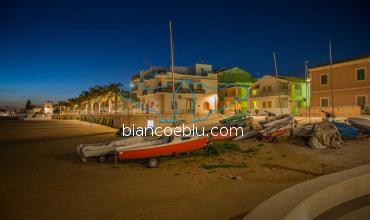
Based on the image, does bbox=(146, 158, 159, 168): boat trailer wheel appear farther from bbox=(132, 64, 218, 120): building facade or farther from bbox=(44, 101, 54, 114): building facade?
bbox=(44, 101, 54, 114): building facade

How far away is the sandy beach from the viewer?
20.6ft

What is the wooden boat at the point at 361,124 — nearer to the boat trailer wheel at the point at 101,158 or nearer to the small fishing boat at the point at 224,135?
the small fishing boat at the point at 224,135

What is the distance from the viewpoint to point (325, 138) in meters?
13.9

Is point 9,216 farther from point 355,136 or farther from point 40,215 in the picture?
point 355,136

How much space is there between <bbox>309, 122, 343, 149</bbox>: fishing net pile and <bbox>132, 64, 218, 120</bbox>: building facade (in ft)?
81.3

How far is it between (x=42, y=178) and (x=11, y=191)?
5.18 feet

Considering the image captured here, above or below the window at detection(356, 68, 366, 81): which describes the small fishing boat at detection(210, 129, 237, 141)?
below

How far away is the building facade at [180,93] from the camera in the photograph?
40.1 metres

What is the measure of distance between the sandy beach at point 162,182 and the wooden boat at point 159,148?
54 centimetres

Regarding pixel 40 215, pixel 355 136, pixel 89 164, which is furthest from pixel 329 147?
pixel 40 215

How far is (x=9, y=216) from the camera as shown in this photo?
5961mm

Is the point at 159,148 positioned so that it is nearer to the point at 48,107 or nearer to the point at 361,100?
the point at 361,100

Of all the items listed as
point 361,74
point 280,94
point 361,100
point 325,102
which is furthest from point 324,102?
point 280,94

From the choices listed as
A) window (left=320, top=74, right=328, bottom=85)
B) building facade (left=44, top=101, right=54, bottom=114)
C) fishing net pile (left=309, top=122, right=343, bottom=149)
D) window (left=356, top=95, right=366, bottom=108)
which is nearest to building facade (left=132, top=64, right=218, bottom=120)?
window (left=320, top=74, right=328, bottom=85)
